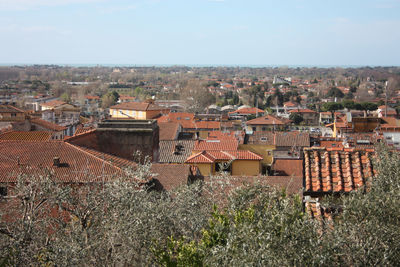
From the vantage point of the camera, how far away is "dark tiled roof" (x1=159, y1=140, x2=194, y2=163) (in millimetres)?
22797

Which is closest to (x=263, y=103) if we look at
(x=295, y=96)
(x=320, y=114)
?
(x=295, y=96)

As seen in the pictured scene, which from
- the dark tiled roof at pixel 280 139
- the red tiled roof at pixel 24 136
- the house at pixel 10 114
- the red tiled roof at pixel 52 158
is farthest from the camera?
the house at pixel 10 114

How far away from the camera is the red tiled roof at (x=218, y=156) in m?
20.1

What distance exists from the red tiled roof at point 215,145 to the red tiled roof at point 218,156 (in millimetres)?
1428

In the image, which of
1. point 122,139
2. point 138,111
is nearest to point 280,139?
point 122,139

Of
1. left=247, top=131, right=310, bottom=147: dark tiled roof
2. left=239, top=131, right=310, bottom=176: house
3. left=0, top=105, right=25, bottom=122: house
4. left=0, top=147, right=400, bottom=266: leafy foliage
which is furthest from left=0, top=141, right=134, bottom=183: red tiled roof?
left=0, top=105, right=25, bottom=122: house

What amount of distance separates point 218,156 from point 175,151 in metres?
3.22

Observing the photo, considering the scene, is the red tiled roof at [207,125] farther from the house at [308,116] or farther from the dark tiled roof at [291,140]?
the house at [308,116]

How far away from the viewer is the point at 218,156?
2100 cm

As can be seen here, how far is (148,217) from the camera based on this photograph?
6734 mm

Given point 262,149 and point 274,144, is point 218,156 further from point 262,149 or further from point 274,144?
point 274,144

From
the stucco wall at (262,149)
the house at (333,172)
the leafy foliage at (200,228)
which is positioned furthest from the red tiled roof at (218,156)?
the leafy foliage at (200,228)

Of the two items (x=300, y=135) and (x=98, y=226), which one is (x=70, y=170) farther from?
(x=300, y=135)

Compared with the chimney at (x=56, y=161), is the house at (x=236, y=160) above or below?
below
